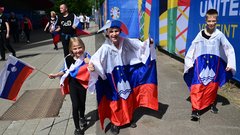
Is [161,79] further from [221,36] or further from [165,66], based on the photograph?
[221,36]

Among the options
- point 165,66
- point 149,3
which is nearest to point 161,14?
point 149,3

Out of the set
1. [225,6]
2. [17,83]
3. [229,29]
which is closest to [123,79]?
[17,83]

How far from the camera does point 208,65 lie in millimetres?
4254

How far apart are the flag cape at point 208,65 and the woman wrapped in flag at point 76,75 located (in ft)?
5.43

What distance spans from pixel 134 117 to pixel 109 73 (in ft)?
3.45

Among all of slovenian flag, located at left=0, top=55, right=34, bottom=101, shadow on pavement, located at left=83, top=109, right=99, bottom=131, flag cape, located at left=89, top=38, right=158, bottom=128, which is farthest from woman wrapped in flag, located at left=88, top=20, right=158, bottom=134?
slovenian flag, located at left=0, top=55, right=34, bottom=101

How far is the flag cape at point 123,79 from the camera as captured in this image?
150 inches

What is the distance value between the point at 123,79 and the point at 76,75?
66 cm

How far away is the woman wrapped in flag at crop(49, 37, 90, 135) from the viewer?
3805 mm

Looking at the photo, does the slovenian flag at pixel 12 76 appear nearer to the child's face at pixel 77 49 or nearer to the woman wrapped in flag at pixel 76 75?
the woman wrapped in flag at pixel 76 75

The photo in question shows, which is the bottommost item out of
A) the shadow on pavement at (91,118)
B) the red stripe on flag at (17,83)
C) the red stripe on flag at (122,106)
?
the shadow on pavement at (91,118)

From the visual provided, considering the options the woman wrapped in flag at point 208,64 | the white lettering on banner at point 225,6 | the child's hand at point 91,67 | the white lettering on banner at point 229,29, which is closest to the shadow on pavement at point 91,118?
the child's hand at point 91,67

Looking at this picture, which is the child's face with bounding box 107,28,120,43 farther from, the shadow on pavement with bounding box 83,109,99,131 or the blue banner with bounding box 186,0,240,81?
the blue banner with bounding box 186,0,240,81

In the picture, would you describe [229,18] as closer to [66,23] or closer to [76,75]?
[76,75]
